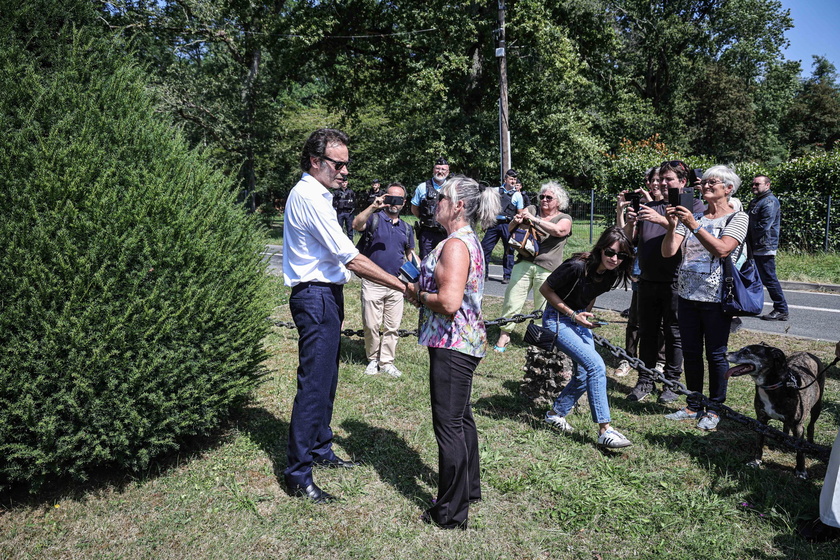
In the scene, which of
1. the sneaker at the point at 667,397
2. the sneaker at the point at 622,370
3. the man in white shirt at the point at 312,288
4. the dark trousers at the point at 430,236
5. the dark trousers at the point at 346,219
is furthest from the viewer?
the dark trousers at the point at 346,219

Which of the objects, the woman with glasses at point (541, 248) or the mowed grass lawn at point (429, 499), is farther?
the woman with glasses at point (541, 248)

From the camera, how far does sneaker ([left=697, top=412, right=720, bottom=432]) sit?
16.0ft

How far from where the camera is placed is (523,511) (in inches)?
146

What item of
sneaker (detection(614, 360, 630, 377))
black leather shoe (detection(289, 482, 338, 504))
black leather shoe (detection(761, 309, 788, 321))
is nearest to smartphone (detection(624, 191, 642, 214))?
sneaker (detection(614, 360, 630, 377))

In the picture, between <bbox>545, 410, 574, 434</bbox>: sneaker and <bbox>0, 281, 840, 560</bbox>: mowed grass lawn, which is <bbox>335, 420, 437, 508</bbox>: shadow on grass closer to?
<bbox>0, 281, 840, 560</bbox>: mowed grass lawn

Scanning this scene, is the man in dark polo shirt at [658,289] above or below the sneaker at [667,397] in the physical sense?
above

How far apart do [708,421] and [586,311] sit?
1.50 m

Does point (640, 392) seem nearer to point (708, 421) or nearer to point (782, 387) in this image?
point (708, 421)

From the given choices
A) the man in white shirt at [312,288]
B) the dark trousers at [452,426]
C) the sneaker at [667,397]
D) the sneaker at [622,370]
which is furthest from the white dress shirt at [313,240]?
the sneaker at [622,370]

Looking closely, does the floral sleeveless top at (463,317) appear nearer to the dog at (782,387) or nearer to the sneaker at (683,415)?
the dog at (782,387)

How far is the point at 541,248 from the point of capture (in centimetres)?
689

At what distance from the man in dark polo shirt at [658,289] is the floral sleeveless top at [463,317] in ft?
8.29

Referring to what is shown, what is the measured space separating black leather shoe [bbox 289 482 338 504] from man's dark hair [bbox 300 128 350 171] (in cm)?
207

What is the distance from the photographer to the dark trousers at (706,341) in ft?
15.8
